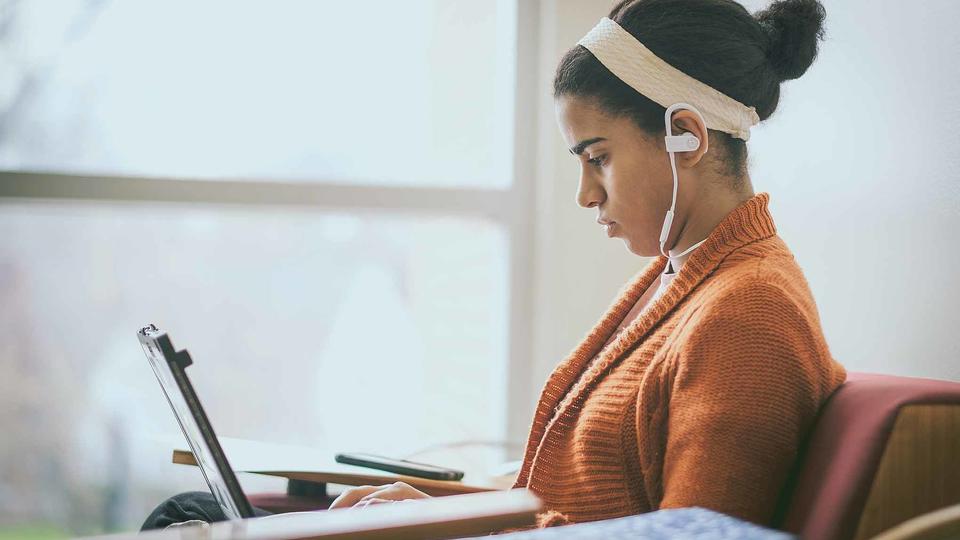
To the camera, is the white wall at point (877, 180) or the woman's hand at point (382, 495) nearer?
the woman's hand at point (382, 495)

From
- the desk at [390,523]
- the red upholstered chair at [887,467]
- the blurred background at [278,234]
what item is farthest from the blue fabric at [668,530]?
the blurred background at [278,234]

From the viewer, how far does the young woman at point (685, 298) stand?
3.29 feet

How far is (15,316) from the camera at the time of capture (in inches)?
89.4

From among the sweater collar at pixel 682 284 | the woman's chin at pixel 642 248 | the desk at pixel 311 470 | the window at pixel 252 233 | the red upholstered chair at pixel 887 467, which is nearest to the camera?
the red upholstered chair at pixel 887 467

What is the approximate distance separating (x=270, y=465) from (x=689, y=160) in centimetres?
80

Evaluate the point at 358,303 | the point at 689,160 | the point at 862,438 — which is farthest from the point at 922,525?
the point at 358,303

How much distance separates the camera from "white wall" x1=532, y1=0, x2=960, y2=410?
1350 mm

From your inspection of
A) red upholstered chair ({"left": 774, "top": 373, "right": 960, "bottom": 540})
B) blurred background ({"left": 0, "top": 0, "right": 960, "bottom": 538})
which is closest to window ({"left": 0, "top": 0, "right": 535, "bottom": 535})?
blurred background ({"left": 0, "top": 0, "right": 960, "bottom": 538})

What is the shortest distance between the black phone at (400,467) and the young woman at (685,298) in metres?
0.18

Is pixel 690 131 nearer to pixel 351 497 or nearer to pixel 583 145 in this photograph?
pixel 583 145

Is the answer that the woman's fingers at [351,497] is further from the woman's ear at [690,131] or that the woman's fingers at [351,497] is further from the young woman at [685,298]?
the woman's ear at [690,131]

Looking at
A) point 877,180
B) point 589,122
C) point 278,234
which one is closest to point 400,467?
point 589,122

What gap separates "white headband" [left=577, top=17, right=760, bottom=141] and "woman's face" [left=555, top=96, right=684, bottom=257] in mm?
59

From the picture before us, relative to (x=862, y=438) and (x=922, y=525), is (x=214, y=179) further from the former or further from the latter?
(x=922, y=525)
